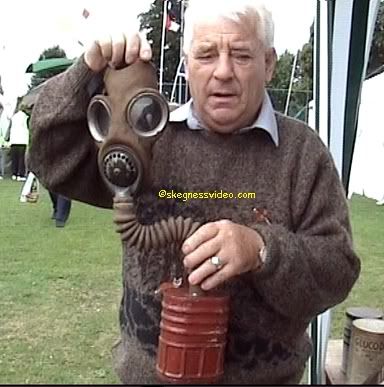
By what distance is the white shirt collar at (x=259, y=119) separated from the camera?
107 centimetres

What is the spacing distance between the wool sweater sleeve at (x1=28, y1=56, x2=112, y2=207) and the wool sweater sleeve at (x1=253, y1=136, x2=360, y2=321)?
286mm

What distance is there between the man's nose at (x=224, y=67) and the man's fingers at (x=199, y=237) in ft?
0.75

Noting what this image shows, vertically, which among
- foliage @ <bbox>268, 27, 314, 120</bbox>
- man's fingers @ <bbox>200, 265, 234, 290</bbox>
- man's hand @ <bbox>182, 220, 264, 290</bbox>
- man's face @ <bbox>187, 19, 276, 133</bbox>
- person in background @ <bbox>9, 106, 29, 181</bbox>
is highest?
man's face @ <bbox>187, 19, 276, 133</bbox>

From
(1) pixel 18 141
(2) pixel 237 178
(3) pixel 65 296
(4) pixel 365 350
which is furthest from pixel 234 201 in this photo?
(1) pixel 18 141

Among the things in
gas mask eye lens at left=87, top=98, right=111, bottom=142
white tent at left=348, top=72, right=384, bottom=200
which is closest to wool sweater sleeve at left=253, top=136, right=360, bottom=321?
gas mask eye lens at left=87, top=98, right=111, bottom=142

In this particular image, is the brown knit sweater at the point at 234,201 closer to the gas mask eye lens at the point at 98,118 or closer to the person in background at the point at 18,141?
the gas mask eye lens at the point at 98,118

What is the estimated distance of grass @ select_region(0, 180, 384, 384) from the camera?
2977 mm

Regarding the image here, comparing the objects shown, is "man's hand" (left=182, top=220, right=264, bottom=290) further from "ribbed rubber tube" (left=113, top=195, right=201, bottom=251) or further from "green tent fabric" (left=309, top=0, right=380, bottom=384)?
"green tent fabric" (left=309, top=0, right=380, bottom=384)

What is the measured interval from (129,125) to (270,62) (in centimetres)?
29

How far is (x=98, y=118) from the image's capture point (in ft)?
3.10

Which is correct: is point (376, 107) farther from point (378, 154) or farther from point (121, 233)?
point (121, 233)

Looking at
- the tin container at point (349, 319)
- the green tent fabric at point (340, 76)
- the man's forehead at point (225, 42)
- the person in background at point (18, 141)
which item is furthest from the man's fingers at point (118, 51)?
the person in background at point (18, 141)

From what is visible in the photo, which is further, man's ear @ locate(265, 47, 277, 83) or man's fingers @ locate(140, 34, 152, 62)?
man's ear @ locate(265, 47, 277, 83)

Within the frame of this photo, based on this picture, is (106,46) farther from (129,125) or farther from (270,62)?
(270,62)
